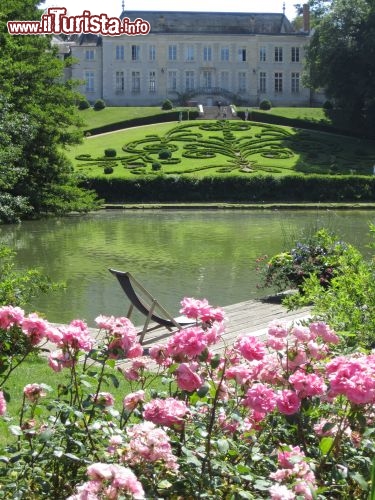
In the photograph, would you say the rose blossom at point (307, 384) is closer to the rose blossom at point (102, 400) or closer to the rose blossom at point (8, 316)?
the rose blossom at point (102, 400)

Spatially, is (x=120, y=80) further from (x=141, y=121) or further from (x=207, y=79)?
(x=141, y=121)

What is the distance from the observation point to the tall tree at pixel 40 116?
74.2 ft

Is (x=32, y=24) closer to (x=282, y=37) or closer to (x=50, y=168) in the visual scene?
(x=50, y=168)

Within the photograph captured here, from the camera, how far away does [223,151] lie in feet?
133

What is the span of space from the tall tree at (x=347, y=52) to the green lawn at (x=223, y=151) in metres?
2.74

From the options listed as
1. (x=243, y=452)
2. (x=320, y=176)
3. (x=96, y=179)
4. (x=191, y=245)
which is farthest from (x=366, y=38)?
(x=243, y=452)

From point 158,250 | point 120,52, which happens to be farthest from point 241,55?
point 158,250

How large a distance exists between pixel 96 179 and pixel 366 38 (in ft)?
60.0

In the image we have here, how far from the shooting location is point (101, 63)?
209 ft

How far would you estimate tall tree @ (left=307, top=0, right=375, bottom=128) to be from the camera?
43125 mm

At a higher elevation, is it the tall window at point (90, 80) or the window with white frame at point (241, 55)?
the window with white frame at point (241, 55)

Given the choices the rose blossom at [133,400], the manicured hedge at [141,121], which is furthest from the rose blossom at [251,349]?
the manicured hedge at [141,121]

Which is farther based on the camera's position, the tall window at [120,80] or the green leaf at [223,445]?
the tall window at [120,80]

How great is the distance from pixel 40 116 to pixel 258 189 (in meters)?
11.5
